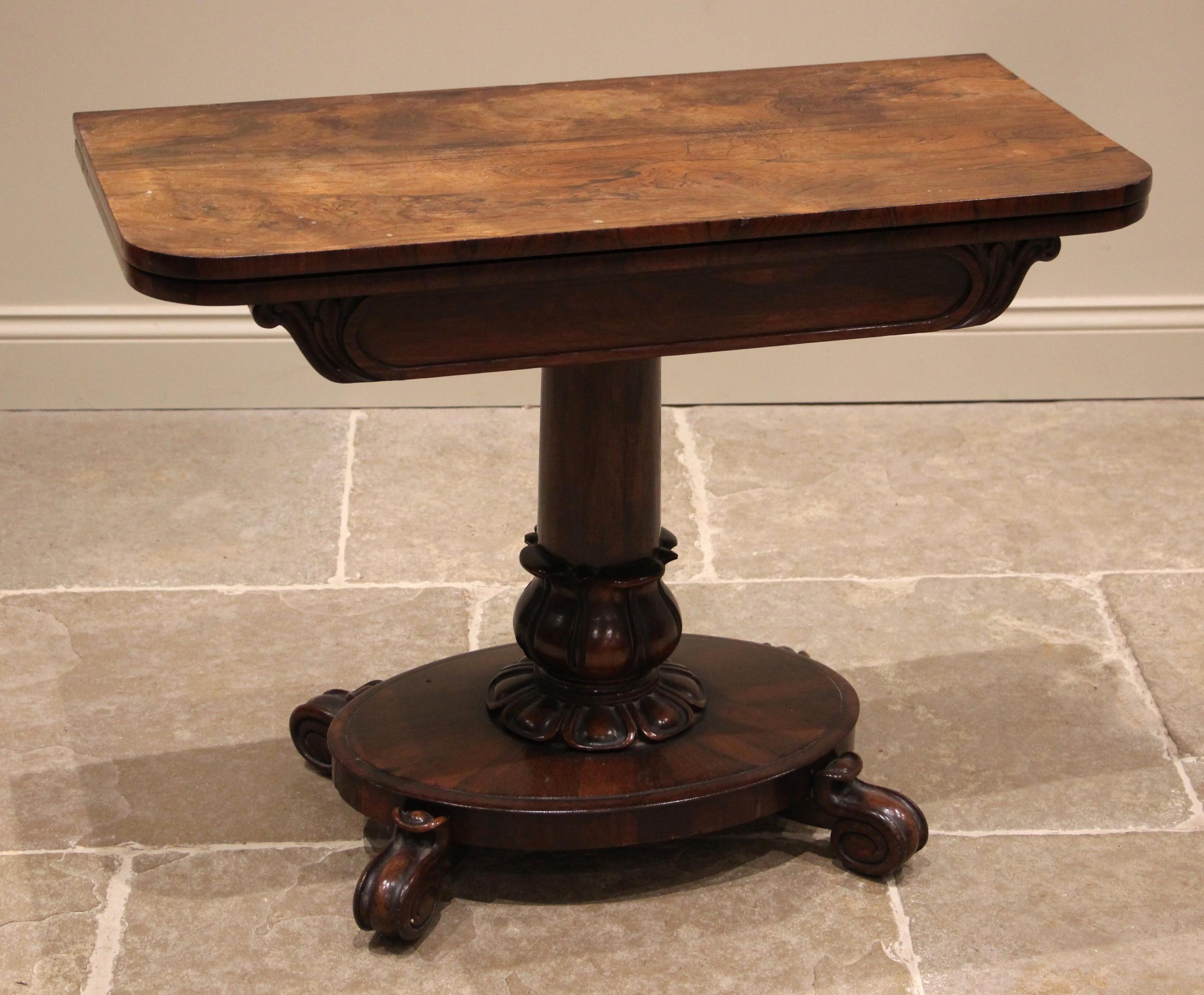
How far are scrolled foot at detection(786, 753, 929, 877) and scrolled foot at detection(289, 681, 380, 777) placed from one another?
0.62 metres

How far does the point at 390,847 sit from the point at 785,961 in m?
0.47

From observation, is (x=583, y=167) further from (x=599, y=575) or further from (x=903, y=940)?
(x=903, y=940)

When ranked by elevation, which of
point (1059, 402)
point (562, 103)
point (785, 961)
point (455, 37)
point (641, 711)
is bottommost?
point (1059, 402)

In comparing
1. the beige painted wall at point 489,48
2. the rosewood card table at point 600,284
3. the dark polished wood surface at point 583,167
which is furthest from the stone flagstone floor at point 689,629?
the dark polished wood surface at point 583,167

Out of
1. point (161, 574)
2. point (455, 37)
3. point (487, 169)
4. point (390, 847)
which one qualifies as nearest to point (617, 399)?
point (487, 169)

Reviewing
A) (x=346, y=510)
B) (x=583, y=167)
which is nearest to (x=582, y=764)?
(x=583, y=167)

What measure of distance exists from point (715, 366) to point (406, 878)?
5.74ft

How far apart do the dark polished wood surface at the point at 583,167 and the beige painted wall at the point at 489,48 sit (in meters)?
1.13

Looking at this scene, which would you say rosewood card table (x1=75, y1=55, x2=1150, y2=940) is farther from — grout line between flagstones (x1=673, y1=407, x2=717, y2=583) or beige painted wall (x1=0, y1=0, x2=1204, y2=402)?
beige painted wall (x1=0, y1=0, x2=1204, y2=402)

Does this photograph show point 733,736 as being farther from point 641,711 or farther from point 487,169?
point 487,169

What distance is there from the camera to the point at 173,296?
145 centimetres

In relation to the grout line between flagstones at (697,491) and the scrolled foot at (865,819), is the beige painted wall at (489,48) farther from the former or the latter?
the scrolled foot at (865,819)

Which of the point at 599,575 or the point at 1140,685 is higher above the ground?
the point at 599,575

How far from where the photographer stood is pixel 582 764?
193 centimetres
